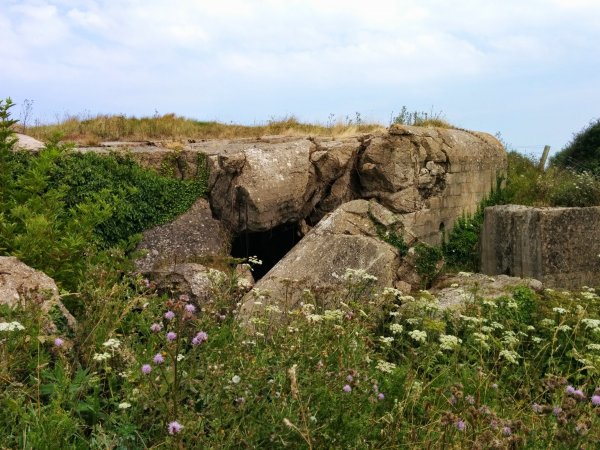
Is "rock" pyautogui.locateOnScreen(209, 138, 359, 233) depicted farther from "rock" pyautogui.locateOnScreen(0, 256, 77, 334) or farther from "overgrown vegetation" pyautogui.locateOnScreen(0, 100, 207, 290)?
"rock" pyautogui.locateOnScreen(0, 256, 77, 334)

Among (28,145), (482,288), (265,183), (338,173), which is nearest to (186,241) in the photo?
(265,183)

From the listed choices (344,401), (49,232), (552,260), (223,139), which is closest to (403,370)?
(344,401)

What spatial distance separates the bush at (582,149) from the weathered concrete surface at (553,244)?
1287 centimetres

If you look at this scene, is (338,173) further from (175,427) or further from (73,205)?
(175,427)

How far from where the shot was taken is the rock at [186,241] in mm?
10164

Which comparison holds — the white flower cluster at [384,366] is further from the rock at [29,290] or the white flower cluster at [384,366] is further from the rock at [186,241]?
the rock at [186,241]

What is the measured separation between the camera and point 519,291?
8.55 meters

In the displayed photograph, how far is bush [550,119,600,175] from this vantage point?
79.3 ft

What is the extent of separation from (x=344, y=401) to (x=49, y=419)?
1.39 m

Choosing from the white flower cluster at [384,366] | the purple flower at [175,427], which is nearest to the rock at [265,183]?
the white flower cluster at [384,366]

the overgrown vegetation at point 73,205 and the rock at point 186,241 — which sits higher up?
the overgrown vegetation at point 73,205

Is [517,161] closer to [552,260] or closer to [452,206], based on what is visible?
[452,206]

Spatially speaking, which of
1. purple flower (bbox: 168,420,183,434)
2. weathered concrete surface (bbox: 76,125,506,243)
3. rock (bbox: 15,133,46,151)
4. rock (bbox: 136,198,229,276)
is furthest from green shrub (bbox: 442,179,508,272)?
purple flower (bbox: 168,420,183,434)

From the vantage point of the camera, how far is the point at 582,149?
25.1 metres
